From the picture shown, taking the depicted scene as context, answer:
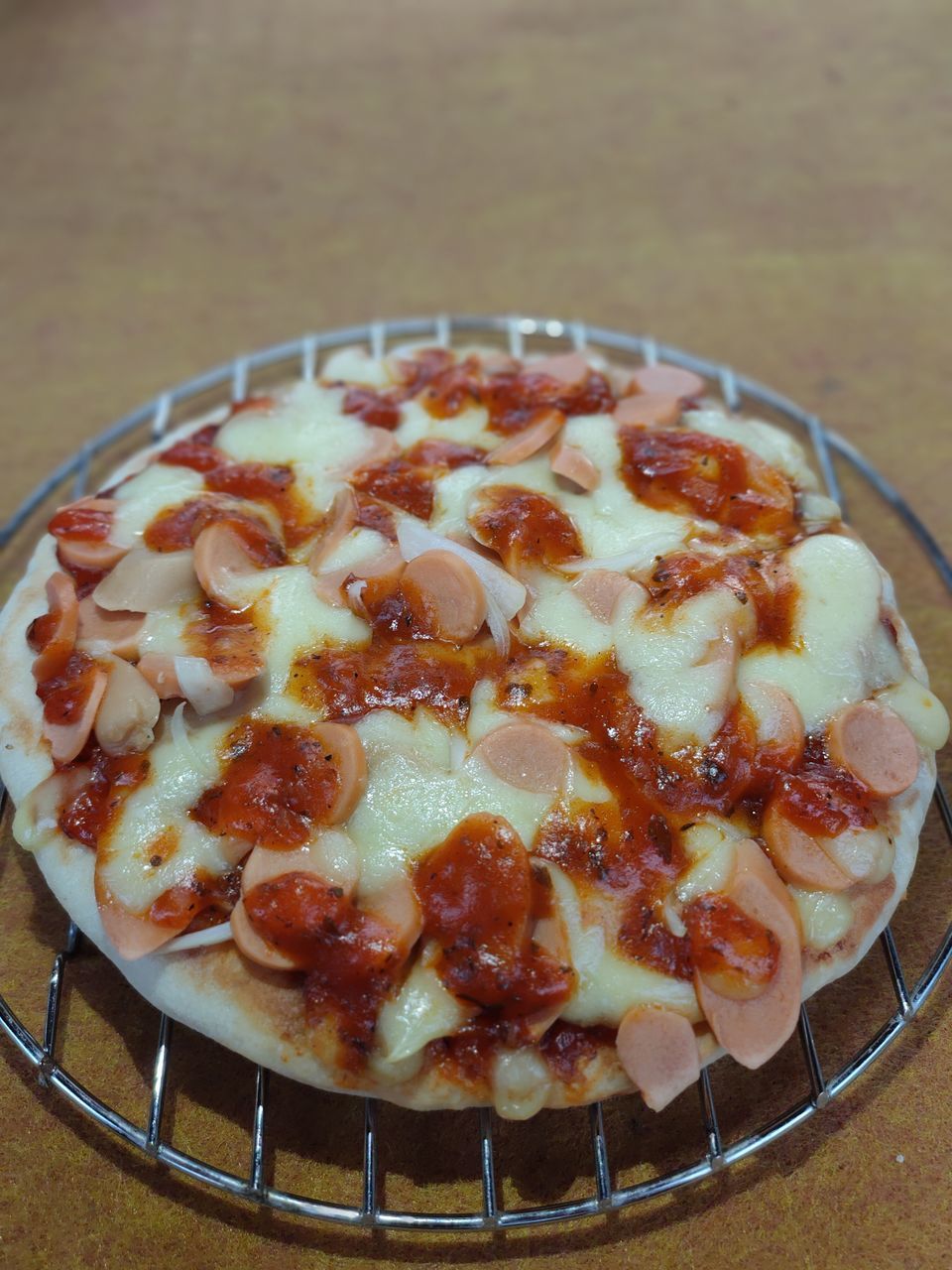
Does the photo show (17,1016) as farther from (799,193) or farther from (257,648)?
(799,193)

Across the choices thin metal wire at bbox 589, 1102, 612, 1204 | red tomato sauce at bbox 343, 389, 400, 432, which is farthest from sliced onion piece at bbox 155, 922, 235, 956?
red tomato sauce at bbox 343, 389, 400, 432

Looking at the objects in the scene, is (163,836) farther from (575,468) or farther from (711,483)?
(711,483)

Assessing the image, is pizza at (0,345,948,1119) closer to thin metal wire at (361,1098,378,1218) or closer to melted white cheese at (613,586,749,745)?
melted white cheese at (613,586,749,745)

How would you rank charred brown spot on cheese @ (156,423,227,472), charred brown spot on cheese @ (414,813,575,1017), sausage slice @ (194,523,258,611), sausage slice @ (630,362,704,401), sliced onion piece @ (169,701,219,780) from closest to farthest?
charred brown spot on cheese @ (414,813,575,1017), sliced onion piece @ (169,701,219,780), sausage slice @ (194,523,258,611), charred brown spot on cheese @ (156,423,227,472), sausage slice @ (630,362,704,401)

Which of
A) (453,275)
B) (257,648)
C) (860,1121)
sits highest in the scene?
(453,275)

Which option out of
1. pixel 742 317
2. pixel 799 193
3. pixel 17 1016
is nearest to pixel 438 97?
pixel 799 193

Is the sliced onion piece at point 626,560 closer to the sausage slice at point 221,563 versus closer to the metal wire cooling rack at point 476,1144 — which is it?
the sausage slice at point 221,563
